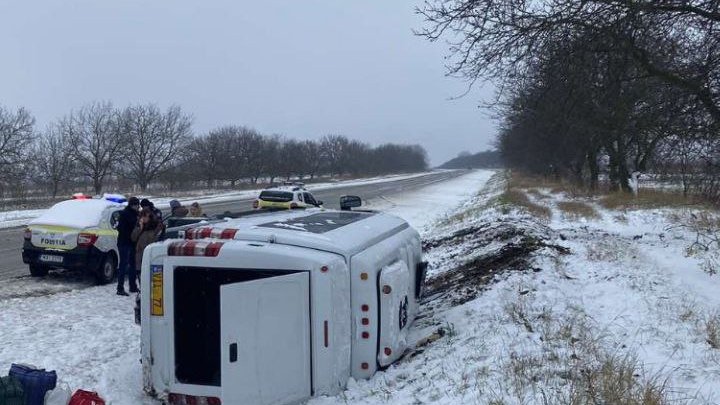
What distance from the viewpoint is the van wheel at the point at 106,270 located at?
12.0m

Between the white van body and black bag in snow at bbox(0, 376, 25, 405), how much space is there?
1.00 meters

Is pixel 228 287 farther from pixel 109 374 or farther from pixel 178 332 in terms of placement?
pixel 109 374

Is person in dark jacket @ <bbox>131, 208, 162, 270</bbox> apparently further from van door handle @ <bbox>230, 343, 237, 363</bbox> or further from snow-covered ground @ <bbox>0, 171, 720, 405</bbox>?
van door handle @ <bbox>230, 343, 237, 363</bbox>

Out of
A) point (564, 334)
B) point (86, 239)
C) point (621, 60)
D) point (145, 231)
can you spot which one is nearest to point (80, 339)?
point (145, 231)

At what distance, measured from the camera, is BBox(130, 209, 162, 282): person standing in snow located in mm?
10820

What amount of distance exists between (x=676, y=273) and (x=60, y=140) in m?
60.3

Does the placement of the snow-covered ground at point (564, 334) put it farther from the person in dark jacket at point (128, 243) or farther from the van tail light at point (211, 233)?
the person in dark jacket at point (128, 243)

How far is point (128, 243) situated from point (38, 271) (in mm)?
2775

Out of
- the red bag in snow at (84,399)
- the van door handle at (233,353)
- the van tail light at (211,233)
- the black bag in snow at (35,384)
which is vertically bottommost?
the red bag in snow at (84,399)

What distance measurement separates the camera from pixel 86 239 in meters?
12.0

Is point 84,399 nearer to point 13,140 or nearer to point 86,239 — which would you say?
point 86,239

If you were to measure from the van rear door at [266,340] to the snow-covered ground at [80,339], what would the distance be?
4.77ft

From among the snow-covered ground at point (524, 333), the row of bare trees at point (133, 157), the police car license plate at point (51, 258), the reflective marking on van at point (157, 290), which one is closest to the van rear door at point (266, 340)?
the snow-covered ground at point (524, 333)

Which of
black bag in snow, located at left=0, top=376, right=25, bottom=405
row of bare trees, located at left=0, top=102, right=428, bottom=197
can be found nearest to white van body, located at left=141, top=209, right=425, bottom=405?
black bag in snow, located at left=0, top=376, right=25, bottom=405
